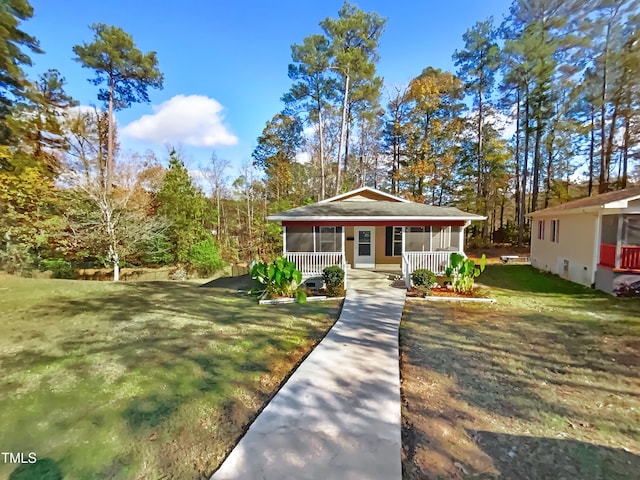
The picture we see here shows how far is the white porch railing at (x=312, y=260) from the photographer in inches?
424

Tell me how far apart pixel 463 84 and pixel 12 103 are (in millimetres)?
25450

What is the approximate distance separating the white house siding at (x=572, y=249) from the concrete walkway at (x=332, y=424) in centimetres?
967

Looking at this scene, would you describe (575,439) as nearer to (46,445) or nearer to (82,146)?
(46,445)

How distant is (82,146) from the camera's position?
19.2m

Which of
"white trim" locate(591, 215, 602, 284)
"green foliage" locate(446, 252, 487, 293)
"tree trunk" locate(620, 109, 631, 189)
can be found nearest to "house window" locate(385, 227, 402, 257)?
"green foliage" locate(446, 252, 487, 293)

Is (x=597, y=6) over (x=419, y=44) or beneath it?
over

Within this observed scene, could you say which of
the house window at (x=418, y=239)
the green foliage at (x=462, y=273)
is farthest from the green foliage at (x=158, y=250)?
the green foliage at (x=462, y=273)

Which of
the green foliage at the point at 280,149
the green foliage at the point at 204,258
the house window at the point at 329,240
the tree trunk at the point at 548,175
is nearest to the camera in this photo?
the house window at the point at 329,240

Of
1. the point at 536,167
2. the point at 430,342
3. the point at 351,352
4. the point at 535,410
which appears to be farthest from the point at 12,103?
the point at 536,167

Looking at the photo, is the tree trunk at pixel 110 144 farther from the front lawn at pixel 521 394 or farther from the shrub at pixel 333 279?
the front lawn at pixel 521 394

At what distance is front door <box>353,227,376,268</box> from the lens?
13.2 m

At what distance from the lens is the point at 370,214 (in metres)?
11.3

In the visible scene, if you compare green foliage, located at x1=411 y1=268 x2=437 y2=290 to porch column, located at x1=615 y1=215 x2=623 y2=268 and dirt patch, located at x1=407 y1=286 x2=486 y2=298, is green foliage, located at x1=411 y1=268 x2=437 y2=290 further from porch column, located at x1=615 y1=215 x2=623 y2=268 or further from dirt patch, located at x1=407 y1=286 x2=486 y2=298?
Result: porch column, located at x1=615 y1=215 x2=623 y2=268

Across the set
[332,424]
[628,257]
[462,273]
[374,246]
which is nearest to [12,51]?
[374,246]
